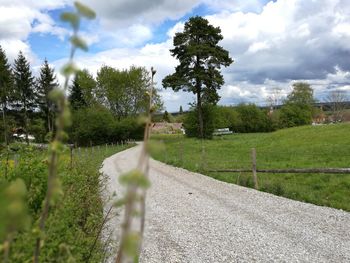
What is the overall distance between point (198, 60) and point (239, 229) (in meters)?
38.2

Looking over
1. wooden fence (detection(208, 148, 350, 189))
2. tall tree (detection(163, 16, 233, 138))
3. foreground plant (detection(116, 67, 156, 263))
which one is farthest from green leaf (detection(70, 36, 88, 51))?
tall tree (detection(163, 16, 233, 138))

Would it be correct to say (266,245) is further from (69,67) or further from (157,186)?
(157,186)

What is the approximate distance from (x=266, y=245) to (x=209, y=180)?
8.33 metres

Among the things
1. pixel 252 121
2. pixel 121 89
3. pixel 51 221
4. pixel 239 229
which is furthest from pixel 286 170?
pixel 252 121

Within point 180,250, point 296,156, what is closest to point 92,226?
point 180,250

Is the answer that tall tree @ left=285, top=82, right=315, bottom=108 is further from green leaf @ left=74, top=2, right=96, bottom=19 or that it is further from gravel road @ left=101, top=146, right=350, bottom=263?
green leaf @ left=74, top=2, right=96, bottom=19

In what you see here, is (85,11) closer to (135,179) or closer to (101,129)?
(135,179)

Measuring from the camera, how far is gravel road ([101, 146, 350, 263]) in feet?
20.1

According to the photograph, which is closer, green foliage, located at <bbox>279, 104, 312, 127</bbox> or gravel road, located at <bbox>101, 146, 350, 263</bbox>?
gravel road, located at <bbox>101, 146, 350, 263</bbox>

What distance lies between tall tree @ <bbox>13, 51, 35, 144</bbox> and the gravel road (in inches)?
1824

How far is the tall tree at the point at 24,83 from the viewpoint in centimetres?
5409

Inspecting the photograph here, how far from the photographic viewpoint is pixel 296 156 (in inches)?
766

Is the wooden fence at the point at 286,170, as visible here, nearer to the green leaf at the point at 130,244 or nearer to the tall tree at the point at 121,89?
the green leaf at the point at 130,244

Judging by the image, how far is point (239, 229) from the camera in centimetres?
758
